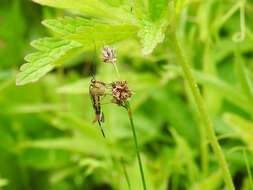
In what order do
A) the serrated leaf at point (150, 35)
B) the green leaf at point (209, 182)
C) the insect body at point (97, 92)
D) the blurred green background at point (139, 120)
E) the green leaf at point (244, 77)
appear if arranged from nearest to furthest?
the serrated leaf at point (150, 35), the insect body at point (97, 92), the green leaf at point (209, 182), the green leaf at point (244, 77), the blurred green background at point (139, 120)

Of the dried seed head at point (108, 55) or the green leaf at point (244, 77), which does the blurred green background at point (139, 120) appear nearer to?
the green leaf at point (244, 77)

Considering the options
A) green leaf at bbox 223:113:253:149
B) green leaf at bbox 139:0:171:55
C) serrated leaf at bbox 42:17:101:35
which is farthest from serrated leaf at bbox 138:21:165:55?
green leaf at bbox 223:113:253:149

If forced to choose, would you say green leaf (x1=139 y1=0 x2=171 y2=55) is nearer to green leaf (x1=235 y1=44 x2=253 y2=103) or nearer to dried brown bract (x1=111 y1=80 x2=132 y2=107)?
dried brown bract (x1=111 y1=80 x2=132 y2=107)

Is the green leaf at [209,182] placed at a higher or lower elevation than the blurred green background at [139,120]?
lower

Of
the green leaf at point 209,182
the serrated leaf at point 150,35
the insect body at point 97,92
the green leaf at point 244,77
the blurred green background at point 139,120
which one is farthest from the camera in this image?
the blurred green background at point 139,120

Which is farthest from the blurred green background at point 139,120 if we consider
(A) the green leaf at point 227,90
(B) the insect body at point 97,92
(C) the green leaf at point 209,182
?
(B) the insect body at point 97,92
